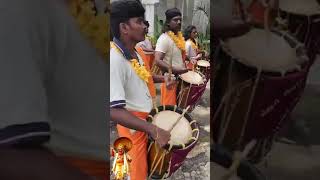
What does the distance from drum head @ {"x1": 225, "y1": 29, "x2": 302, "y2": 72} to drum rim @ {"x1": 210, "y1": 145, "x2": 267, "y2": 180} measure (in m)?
0.54

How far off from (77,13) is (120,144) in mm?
843

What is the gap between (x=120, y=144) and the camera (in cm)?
298

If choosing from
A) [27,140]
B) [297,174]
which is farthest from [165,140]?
[27,140]

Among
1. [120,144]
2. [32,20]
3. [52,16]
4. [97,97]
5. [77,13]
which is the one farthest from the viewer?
[120,144]

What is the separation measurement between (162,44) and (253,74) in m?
0.59

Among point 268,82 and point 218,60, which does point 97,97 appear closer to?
point 218,60

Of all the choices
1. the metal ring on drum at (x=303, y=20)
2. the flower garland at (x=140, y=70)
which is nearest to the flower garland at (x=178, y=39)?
the flower garland at (x=140, y=70)

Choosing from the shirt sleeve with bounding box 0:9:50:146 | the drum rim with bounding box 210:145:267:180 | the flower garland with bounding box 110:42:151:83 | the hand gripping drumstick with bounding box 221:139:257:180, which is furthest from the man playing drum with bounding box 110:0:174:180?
the shirt sleeve with bounding box 0:9:50:146

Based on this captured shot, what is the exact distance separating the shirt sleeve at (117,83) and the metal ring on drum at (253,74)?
22.2 inches

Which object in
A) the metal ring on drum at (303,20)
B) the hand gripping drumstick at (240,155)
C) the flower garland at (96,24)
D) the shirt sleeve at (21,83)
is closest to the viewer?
the shirt sleeve at (21,83)

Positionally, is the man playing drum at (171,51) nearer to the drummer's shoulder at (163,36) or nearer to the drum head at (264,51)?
the drummer's shoulder at (163,36)

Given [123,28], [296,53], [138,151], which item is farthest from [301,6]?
[138,151]

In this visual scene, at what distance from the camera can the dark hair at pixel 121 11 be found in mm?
2908

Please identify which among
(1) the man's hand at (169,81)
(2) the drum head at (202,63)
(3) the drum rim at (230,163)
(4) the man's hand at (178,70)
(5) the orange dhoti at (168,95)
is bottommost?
(3) the drum rim at (230,163)
